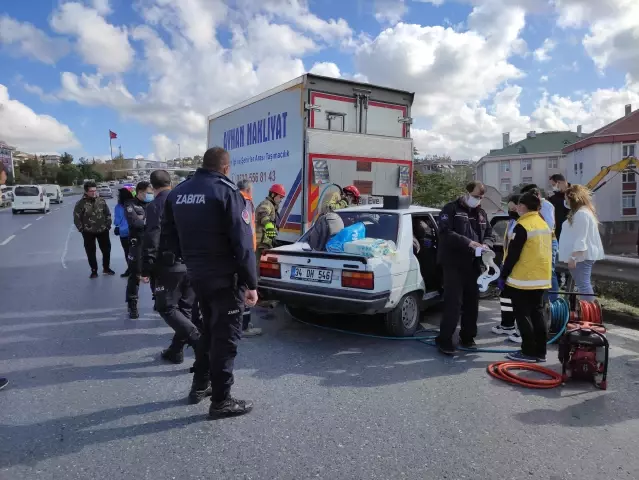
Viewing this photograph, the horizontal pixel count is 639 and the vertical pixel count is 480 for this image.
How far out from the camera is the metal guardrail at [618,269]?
687cm

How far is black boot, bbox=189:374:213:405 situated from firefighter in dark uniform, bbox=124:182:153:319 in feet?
8.79

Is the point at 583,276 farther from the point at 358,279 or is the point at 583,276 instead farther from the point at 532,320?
the point at 358,279

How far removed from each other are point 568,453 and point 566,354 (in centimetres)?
133

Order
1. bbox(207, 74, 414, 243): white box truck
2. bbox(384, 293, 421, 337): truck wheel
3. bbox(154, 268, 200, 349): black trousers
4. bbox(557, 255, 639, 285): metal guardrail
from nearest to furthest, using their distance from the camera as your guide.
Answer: bbox(154, 268, 200, 349): black trousers, bbox(384, 293, 421, 337): truck wheel, bbox(557, 255, 639, 285): metal guardrail, bbox(207, 74, 414, 243): white box truck

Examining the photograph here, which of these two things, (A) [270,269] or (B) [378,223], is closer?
(A) [270,269]

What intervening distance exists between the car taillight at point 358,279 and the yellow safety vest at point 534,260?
4.57 feet

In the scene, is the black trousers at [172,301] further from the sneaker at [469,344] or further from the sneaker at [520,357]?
the sneaker at [520,357]

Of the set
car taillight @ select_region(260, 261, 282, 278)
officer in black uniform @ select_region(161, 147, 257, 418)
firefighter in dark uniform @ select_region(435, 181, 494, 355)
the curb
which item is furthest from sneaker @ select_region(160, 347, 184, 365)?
the curb

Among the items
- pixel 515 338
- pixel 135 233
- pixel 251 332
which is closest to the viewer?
pixel 515 338

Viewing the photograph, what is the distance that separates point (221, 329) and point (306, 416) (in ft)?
2.93

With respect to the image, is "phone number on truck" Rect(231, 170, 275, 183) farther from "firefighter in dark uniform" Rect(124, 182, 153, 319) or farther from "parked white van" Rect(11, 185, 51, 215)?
"parked white van" Rect(11, 185, 51, 215)

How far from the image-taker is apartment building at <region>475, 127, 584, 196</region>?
6544cm

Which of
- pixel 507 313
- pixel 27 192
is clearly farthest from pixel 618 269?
pixel 27 192

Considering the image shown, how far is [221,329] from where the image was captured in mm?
3465
